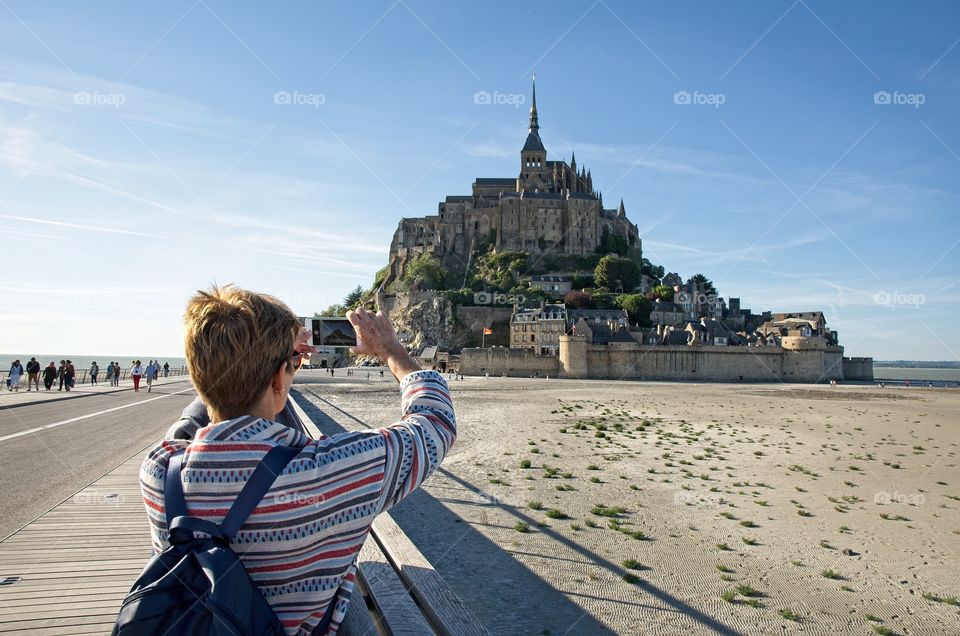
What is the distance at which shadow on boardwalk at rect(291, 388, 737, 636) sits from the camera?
558cm

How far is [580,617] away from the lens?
5742 mm

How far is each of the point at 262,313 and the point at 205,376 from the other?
0.83 ft

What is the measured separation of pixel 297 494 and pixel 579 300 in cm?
7771

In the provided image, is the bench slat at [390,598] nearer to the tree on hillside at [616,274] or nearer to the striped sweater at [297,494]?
the striped sweater at [297,494]

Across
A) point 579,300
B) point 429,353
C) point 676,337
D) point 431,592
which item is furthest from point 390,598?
point 579,300

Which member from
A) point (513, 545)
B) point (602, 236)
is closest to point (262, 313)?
point (513, 545)

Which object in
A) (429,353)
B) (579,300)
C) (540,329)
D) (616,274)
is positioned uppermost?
(616,274)

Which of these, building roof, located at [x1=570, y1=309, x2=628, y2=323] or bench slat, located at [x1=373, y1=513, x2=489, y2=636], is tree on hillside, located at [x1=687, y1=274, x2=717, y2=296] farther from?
bench slat, located at [x1=373, y1=513, x2=489, y2=636]

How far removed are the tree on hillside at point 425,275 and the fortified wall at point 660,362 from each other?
2529 centimetres

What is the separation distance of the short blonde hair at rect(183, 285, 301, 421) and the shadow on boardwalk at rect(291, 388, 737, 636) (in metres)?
4.36

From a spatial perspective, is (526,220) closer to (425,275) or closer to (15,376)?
(425,275)

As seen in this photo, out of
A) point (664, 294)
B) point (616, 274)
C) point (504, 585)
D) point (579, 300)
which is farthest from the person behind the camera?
point (616, 274)

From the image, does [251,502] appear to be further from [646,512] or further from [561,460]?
[561,460]

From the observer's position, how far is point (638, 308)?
76.1 metres
